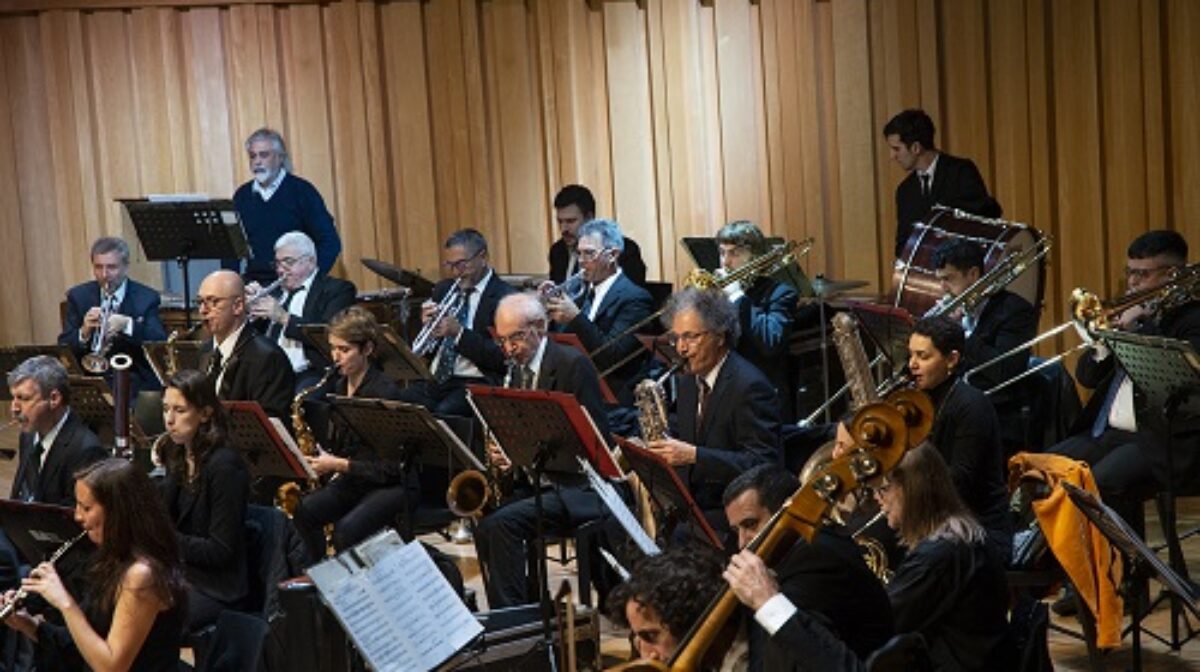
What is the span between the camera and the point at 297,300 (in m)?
8.52

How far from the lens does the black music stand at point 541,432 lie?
5730mm

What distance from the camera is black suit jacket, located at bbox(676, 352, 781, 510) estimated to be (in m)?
5.85

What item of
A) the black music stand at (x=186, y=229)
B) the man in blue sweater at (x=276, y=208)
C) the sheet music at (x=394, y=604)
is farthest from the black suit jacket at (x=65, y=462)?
the man in blue sweater at (x=276, y=208)

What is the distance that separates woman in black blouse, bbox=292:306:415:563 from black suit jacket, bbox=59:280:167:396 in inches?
81.8

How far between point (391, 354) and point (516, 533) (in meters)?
1.14

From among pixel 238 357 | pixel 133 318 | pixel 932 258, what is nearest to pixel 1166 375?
pixel 932 258

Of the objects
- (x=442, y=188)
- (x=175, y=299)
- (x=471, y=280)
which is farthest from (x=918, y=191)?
(x=175, y=299)

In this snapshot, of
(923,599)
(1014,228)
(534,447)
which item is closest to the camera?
(923,599)

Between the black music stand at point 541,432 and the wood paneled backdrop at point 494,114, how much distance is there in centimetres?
422

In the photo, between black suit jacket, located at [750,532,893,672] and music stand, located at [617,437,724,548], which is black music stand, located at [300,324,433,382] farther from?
black suit jacket, located at [750,532,893,672]

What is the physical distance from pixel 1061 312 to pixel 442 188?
3272 mm

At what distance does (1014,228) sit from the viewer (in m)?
7.26

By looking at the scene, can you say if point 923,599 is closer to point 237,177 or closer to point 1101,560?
point 1101,560

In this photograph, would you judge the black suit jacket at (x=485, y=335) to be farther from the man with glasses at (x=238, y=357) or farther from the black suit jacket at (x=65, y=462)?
the black suit jacket at (x=65, y=462)
